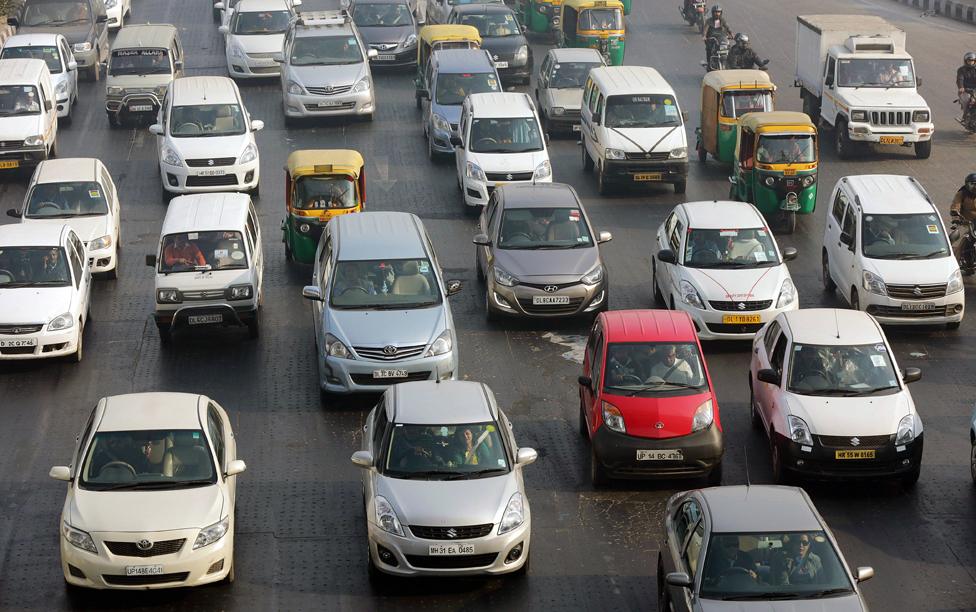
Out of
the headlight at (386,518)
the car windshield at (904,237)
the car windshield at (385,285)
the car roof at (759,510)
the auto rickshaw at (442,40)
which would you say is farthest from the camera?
the auto rickshaw at (442,40)

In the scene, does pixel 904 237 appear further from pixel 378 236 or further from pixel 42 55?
pixel 42 55

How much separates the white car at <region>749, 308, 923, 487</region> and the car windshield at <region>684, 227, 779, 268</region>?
3.48m

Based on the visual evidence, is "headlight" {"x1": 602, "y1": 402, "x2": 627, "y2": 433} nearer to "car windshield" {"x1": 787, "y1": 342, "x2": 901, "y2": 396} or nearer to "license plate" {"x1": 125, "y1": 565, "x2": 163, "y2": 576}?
"car windshield" {"x1": 787, "y1": 342, "x2": 901, "y2": 396}

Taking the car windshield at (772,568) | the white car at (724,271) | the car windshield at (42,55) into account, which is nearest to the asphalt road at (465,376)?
the white car at (724,271)

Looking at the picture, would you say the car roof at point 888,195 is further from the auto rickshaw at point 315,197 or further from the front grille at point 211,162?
the front grille at point 211,162

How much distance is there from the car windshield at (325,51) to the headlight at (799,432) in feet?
66.7

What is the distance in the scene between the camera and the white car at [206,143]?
2823 cm

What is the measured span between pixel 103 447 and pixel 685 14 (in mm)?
36125

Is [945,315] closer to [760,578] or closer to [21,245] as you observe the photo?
[760,578]

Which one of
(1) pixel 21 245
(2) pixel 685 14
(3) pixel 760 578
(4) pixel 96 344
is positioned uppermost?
(3) pixel 760 578

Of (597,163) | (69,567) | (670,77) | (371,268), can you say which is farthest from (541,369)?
(670,77)

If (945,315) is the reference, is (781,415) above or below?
above

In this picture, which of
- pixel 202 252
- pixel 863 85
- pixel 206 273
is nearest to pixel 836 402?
pixel 206 273

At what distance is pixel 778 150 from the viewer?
27.1m
